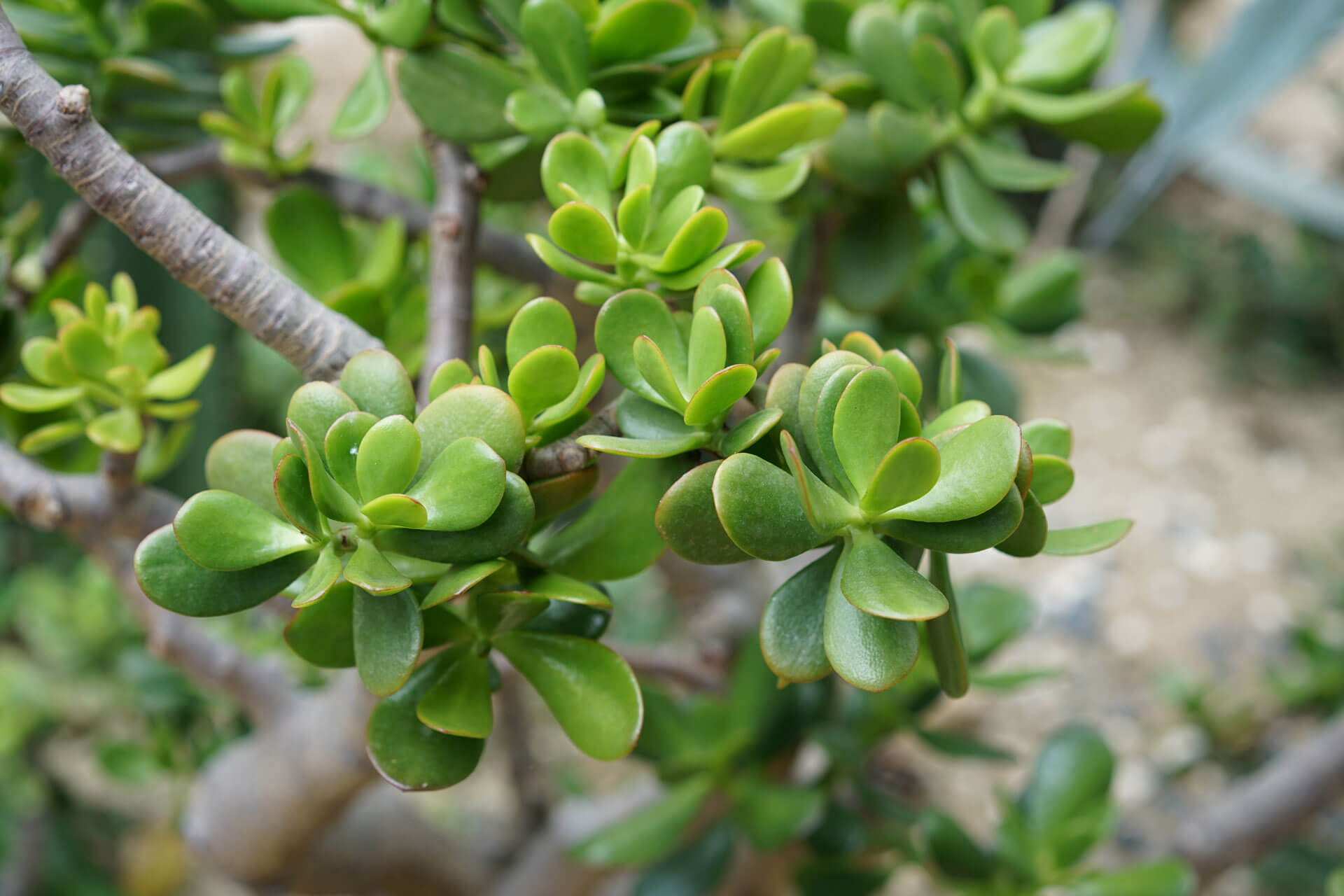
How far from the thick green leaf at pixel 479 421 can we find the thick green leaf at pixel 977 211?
30 centimetres

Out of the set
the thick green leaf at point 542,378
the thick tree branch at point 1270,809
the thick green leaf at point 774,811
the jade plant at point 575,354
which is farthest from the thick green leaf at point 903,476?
the thick tree branch at point 1270,809

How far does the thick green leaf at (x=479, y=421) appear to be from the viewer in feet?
0.96

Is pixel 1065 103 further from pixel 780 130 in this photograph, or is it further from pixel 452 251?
pixel 452 251

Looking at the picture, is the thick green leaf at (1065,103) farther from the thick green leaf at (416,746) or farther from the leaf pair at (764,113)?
the thick green leaf at (416,746)

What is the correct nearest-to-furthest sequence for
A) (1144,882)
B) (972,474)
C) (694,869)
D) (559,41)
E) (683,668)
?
(972,474) → (559,41) → (1144,882) → (694,869) → (683,668)

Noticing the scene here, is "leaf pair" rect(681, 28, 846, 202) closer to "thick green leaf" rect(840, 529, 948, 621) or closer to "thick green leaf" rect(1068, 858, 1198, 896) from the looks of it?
"thick green leaf" rect(840, 529, 948, 621)

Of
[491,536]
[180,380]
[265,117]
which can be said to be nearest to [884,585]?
[491,536]

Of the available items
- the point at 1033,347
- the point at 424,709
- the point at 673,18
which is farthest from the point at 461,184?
the point at 1033,347

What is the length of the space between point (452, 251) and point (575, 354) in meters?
0.08

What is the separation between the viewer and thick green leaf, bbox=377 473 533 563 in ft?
0.96

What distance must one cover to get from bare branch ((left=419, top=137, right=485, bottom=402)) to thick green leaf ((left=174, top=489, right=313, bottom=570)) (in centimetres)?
11

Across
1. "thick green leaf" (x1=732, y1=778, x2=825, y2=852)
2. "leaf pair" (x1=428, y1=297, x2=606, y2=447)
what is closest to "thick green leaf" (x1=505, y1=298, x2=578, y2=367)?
"leaf pair" (x1=428, y1=297, x2=606, y2=447)

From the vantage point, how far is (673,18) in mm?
385

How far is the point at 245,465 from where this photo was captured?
1.08 ft
